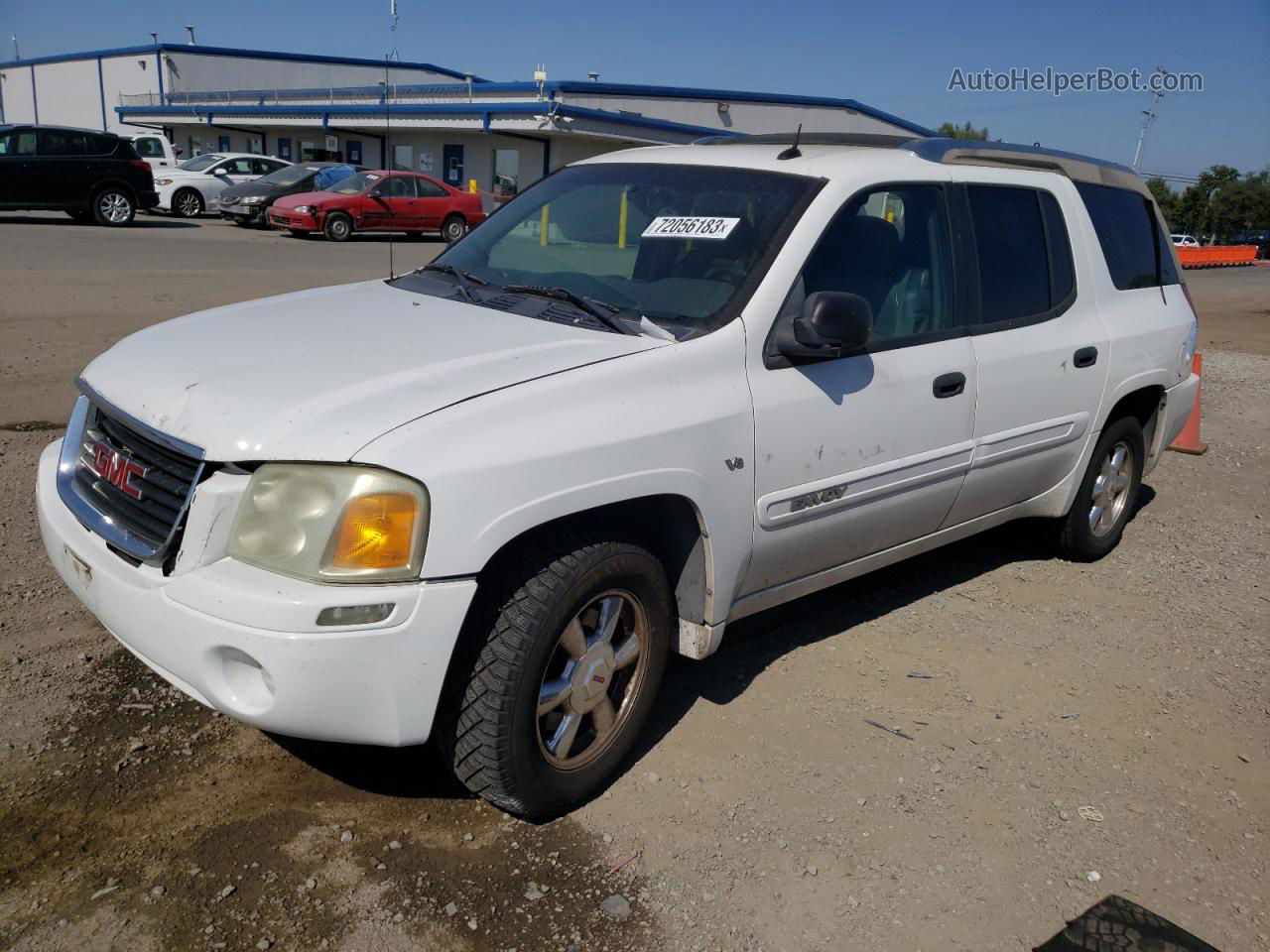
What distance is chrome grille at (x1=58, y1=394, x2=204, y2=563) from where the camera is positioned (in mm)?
2682

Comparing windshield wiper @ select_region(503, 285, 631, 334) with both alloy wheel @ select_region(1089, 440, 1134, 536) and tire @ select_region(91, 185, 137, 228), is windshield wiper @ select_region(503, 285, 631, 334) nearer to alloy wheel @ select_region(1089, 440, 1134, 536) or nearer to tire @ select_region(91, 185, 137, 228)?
alloy wheel @ select_region(1089, 440, 1134, 536)

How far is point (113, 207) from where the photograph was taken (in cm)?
1961

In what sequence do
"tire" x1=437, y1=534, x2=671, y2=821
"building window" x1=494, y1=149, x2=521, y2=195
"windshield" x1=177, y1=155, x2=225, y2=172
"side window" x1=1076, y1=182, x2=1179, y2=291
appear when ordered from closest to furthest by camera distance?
"tire" x1=437, y1=534, x2=671, y2=821 < "side window" x1=1076, y1=182, x2=1179, y2=291 < "windshield" x1=177, y1=155, x2=225, y2=172 < "building window" x1=494, y1=149, x2=521, y2=195

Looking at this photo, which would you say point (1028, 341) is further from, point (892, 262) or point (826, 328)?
point (826, 328)

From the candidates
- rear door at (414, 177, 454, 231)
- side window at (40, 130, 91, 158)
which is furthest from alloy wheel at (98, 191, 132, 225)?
rear door at (414, 177, 454, 231)

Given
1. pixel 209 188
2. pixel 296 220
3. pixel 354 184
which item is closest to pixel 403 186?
pixel 354 184

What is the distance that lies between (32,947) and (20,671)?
4.65ft

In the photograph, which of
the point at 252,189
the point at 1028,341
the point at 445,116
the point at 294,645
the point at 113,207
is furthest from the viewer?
the point at 445,116

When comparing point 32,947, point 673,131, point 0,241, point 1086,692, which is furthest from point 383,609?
point 673,131

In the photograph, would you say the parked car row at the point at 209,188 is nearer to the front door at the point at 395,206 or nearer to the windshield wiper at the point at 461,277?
A: the front door at the point at 395,206

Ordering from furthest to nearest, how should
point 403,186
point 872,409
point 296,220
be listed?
point 403,186 → point 296,220 → point 872,409

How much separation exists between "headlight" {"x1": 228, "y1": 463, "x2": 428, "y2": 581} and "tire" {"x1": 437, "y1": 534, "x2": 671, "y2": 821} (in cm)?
31

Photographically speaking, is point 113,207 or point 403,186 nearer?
point 113,207

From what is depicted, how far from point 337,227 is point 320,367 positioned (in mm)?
19415
